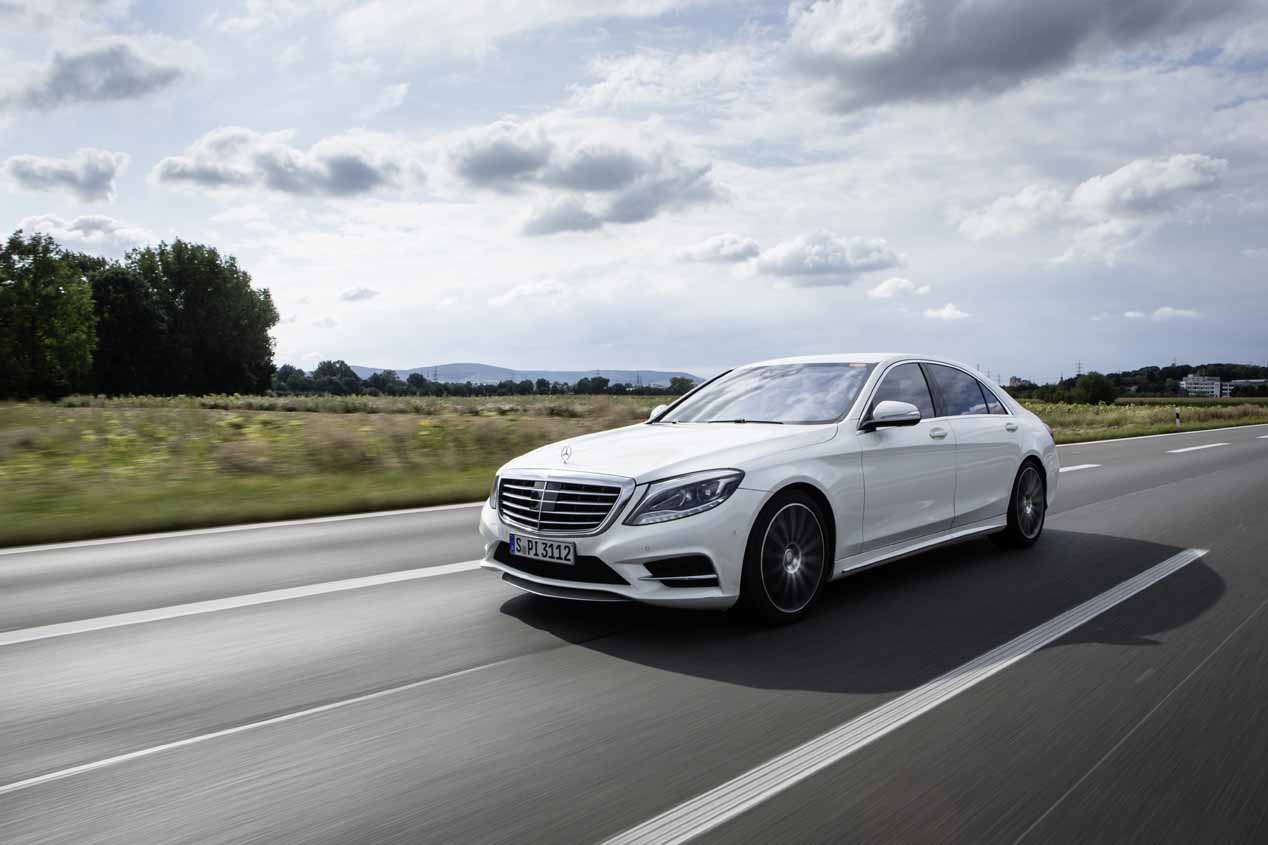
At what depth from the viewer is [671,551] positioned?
15.8 ft

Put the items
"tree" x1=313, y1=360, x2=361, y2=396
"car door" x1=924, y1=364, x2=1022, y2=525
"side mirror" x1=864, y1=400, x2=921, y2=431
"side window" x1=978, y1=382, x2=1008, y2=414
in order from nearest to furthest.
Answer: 1. "side mirror" x1=864, y1=400, x2=921, y2=431
2. "car door" x1=924, y1=364, x2=1022, y2=525
3. "side window" x1=978, y1=382, x2=1008, y2=414
4. "tree" x1=313, y1=360, x2=361, y2=396

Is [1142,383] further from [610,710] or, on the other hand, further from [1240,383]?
[610,710]

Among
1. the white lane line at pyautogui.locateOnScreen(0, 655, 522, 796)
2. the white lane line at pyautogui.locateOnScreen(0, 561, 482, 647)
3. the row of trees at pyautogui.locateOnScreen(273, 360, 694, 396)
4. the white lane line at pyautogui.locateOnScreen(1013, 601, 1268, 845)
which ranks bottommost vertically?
the white lane line at pyautogui.locateOnScreen(1013, 601, 1268, 845)

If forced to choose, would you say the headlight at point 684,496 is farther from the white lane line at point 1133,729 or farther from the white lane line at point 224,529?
the white lane line at point 224,529

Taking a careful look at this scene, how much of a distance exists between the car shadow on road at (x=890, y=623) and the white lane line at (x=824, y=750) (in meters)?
0.10

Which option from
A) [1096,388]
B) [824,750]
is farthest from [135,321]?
[1096,388]

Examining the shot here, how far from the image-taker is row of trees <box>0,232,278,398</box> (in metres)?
70.4

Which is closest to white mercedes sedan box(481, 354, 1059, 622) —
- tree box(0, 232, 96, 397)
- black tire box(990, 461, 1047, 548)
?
black tire box(990, 461, 1047, 548)

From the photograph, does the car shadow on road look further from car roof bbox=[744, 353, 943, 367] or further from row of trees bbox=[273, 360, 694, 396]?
row of trees bbox=[273, 360, 694, 396]

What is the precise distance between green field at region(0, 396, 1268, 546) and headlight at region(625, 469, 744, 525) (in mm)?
6006

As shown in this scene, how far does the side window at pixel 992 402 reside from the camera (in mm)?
7671

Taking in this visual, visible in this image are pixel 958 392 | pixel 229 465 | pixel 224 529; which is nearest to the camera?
pixel 958 392

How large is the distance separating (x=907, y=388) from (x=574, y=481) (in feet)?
9.21

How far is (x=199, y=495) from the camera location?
10.9 m
